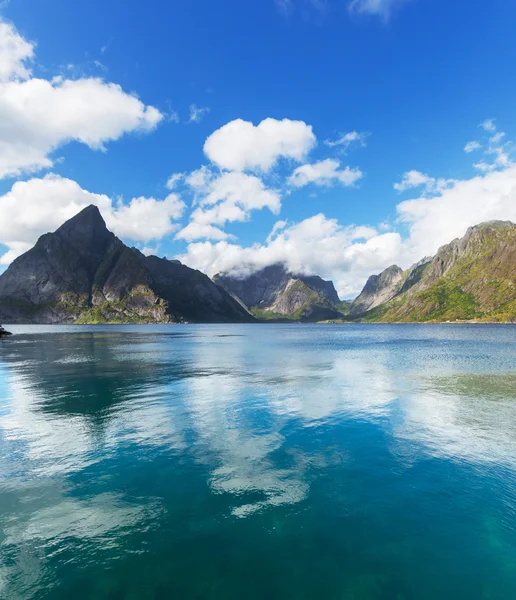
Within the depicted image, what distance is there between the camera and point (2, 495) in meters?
21.0

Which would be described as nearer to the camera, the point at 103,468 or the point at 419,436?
the point at 103,468

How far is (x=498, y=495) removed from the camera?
21.1 m

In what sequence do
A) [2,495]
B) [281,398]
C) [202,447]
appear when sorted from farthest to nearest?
[281,398], [202,447], [2,495]

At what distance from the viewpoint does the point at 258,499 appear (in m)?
20.3

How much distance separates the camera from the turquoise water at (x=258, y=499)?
1448cm

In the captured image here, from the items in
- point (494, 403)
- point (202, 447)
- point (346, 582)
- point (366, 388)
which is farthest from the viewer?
point (366, 388)

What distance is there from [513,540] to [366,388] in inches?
1438

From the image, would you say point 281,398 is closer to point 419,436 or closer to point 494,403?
point 419,436

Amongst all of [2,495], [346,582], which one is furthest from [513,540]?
[2,495]

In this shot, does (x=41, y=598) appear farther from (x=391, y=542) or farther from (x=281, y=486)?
(x=391, y=542)

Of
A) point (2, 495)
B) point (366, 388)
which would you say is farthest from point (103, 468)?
point (366, 388)

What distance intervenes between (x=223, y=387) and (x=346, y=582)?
1594 inches

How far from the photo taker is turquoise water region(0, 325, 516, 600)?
14.5 metres

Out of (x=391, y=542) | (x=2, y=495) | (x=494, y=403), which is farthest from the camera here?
(x=494, y=403)
